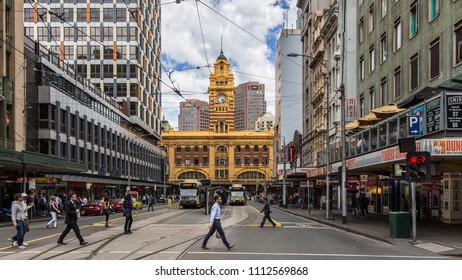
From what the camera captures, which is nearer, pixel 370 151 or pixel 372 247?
pixel 372 247

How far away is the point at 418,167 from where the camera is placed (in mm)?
17984

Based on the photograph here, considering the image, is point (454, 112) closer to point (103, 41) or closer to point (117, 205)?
point (117, 205)

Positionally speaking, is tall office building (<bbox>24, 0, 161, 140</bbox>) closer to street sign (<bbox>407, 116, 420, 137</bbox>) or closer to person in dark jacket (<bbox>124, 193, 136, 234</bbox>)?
person in dark jacket (<bbox>124, 193, 136, 234</bbox>)

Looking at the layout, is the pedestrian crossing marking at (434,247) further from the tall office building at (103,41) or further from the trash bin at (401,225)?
the tall office building at (103,41)

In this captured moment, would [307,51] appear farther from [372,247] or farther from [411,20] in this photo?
[372,247]

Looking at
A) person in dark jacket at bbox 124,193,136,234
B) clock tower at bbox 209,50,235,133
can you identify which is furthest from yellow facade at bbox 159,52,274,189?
person in dark jacket at bbox 124,193,136,234

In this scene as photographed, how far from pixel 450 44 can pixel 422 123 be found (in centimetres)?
616

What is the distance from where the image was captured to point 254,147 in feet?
433

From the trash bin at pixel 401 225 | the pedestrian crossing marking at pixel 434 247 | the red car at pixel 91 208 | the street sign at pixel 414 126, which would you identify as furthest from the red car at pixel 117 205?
the pedestrian crossing marking at pixel 434 247

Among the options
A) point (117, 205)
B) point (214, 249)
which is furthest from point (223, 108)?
point (214, 249)

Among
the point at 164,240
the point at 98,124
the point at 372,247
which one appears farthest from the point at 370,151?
the point at 98,124

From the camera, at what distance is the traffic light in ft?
58.7

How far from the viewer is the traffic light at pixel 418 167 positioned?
58.7 ft

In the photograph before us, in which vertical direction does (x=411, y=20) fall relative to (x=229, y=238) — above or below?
above
